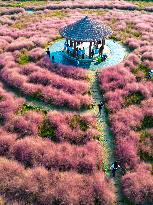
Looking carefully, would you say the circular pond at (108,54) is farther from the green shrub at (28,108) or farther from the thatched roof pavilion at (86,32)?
the green shrub at (28,108)

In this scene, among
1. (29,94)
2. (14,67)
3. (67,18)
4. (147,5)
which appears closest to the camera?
(29,94)

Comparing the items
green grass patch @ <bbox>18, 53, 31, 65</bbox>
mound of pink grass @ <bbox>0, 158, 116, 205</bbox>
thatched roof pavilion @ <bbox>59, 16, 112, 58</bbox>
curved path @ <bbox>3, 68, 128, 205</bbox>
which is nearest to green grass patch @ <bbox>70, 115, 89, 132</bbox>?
curved path @ <bbox>3, 68, 128, 205</bbox>

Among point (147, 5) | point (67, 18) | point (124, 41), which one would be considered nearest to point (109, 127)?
point (124, 41)

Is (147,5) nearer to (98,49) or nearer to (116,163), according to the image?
(98,49)

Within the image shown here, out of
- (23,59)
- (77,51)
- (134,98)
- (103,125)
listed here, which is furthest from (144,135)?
(23,59)

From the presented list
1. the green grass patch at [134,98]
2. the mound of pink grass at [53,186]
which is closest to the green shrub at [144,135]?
the green grass patch at [134,98]
